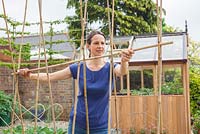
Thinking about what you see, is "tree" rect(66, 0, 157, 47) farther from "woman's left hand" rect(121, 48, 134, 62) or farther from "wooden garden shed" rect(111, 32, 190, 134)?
"woman's left hand" rect(121, 48, 134, 62)

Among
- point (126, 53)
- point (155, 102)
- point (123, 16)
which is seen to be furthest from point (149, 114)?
point (123, 16)

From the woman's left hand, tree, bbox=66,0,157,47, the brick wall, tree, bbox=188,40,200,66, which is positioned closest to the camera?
the woman's left hand

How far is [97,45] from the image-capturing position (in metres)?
1.66

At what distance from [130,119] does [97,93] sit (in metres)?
3.95

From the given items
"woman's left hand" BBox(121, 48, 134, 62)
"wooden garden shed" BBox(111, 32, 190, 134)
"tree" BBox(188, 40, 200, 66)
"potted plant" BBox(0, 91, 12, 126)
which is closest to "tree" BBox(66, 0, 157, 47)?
"tree" BBox(188, 40, 200, 66)

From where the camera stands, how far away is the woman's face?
1646 mm

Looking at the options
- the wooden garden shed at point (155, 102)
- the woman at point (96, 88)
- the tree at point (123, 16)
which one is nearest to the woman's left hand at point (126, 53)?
the woman at point (96, 88)

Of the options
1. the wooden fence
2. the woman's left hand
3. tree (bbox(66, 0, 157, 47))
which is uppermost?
tree (bbox(66, 0, 157, 47))

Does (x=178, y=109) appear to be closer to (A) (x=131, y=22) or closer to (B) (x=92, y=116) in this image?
(B) (x=92, y=116)

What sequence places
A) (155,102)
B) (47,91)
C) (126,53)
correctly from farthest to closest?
(47,91)
(155,102)
(126,53)

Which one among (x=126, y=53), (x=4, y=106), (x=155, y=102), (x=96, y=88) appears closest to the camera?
(x=126, y=53)

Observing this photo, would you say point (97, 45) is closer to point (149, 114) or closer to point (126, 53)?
point (126, 53)

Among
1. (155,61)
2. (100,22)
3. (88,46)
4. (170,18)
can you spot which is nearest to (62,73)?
(88,46)

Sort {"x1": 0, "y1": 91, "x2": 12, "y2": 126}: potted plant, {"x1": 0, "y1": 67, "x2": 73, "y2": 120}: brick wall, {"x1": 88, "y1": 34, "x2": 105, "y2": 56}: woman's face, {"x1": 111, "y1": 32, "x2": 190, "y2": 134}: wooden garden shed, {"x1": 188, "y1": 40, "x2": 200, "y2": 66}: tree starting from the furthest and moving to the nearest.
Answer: {"x1": 188, "y1": 40, "x2": 200, "y2": 66}: tree → {"x1": 0, "y1": 67, "x2": 73, "y2": 120}: brick wall → {"x1": 0, "y1": 91, "x2": 12, "y2": 126}: potted plant → {"x1": 111, "y1": 32, "x2": 190, "y2": 134}: wooden garden shed → {"x1": 88, "y1": 34, "x2": 105, "y2": 56}: woman's face
